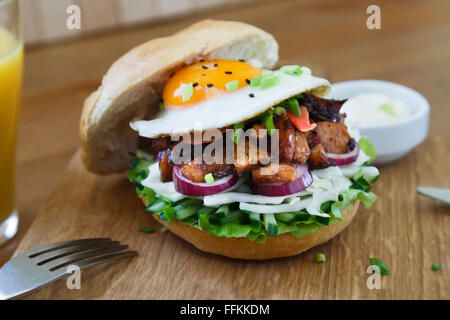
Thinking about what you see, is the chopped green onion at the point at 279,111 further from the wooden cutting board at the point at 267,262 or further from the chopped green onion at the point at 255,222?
the wooden cutting board at the point at 267,262

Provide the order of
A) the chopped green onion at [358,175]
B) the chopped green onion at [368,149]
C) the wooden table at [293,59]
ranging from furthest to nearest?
1. the wooden table at [293,59]
2. the chopped green onion at [368,149]
3. the chopped green onion at [358,175]

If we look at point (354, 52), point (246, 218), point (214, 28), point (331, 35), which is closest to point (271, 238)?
point (246, 218)

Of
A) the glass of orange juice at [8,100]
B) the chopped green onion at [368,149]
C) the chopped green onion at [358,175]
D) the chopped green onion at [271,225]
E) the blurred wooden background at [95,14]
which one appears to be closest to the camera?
the chopped green onion at [271,225]

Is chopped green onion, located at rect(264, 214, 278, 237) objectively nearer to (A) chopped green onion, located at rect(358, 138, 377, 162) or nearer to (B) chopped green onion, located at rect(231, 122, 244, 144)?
(B) chopped green onion, located at rect(231, 122, 244, 144)

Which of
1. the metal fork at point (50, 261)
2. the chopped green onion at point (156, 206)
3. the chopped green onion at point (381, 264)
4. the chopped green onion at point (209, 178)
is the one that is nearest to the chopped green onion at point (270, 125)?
the chopped green onion at point (209, 178)

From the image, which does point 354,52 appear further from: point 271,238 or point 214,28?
point 271,238

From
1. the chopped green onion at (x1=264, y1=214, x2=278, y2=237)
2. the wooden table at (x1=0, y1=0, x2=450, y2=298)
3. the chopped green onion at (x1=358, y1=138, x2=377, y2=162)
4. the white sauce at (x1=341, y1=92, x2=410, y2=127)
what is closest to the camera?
the chopped green onion at (x1=264, y1=214, x2=278, y2=237)

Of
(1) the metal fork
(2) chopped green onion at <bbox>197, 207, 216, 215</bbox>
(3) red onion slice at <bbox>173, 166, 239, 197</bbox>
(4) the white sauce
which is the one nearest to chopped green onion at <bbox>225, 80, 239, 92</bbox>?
(3) red onion slice at <bbox>173, 166, 239, 197</bbox>
